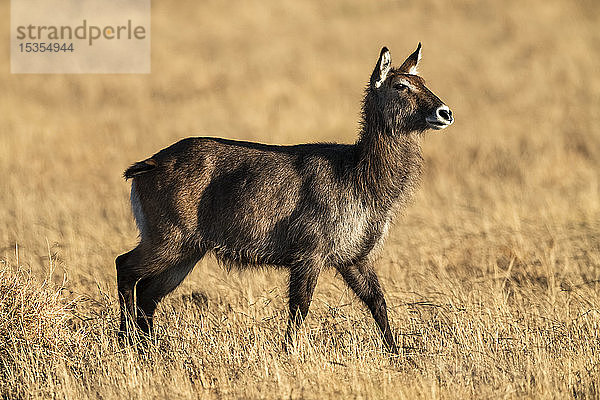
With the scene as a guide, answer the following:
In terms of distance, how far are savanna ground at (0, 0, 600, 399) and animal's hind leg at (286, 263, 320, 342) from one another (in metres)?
0.20

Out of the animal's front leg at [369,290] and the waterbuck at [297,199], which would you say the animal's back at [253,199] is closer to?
the waterbuck at [297,199]

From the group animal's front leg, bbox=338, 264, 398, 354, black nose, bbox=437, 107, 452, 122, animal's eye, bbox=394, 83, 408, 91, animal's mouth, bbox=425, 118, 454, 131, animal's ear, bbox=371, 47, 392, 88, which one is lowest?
animal's front leg, bbox=338, 264, 398, 354

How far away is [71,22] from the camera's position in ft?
66.0

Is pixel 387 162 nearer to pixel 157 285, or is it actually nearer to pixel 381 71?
pixel 381 71

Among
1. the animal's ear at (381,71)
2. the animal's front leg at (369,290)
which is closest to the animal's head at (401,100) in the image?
the animal's ear at (381,71)

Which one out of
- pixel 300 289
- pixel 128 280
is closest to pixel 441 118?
pixel 300 289

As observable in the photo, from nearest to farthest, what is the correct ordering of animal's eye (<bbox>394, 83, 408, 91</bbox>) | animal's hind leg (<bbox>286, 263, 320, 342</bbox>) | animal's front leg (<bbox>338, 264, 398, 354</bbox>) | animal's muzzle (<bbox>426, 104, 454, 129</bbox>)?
animal's muzzle (<bbox>426, 104, 454, 129</bbox>) → animal's hind leg (<bbox>286, 263, 320, 342</bbox>) → animal's eye (<bbox>394, 83, 408, 91</bbox>) → animal's front leg (<bbox>338, 264, 398, 354</bbox>)

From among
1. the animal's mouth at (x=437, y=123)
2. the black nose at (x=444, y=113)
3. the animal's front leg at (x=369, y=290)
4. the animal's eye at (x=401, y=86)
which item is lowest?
the animal's front leg at (x=369, y=290)

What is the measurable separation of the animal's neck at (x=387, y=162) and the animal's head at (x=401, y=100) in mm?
71

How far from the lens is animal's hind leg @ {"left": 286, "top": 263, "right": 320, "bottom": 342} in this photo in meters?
5.89

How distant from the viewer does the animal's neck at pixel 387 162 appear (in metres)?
6.04

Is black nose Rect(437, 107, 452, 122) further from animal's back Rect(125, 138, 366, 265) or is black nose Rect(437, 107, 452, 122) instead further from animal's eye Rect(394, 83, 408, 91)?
animal's back Rect(125, 138, 366, 265)

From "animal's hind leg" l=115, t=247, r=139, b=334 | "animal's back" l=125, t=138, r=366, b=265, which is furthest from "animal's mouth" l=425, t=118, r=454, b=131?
"animal's hind leg" l=115, t=247, r=139, b=334

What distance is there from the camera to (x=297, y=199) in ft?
19.8
